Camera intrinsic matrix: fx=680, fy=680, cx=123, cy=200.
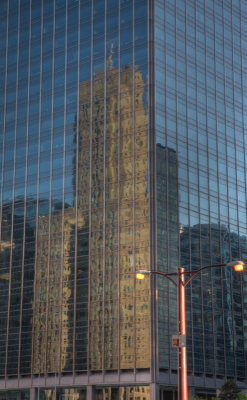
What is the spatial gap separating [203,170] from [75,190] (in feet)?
63.0

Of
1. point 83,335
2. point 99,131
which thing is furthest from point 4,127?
point 83,335

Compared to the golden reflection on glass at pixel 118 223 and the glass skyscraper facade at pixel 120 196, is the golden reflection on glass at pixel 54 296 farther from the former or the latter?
the golden reflection on glass at pixel 118 223

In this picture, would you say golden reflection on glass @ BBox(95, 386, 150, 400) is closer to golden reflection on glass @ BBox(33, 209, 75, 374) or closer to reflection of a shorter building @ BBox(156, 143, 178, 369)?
reflection of a shorter building @ BBox(156, 143, 178, 369)

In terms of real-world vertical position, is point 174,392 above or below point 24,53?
below

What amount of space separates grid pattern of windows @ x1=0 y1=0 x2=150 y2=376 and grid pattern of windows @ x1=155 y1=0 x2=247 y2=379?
11.2 ft

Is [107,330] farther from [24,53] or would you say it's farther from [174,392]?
[24,53]

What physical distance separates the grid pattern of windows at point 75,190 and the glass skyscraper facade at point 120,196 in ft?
0.68

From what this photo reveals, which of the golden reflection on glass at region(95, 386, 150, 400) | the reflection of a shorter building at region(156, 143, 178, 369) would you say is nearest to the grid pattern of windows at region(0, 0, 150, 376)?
the reflection of a shorter building at region(156, 143, 178, 369)

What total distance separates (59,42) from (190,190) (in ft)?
107

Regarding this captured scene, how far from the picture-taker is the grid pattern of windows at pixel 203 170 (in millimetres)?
92812

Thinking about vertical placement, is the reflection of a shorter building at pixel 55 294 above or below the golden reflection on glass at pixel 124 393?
above

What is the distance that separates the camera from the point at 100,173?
96.5m

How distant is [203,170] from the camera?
10106 centimetres

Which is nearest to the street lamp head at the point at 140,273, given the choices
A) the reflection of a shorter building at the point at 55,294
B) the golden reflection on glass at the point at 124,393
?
the golden reflection on glass at the point at 124,393
